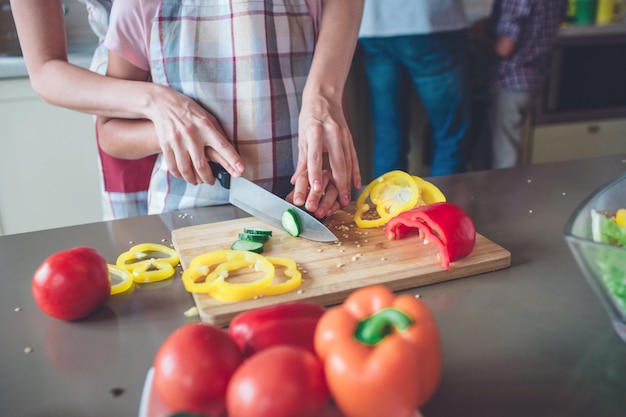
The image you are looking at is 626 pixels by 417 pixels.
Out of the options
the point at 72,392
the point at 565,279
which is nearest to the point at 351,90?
the point at 565,279

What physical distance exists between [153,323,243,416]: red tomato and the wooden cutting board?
0.24m

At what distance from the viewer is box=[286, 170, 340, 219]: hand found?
989 millimetres

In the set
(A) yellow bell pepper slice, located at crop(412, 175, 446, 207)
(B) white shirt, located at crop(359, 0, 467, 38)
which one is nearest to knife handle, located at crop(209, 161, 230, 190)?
(A) yellow bell pepper slice, located at crop(412, 175, 446, 207)

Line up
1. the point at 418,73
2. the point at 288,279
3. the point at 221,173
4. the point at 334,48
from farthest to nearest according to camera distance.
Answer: the point at 418,73 < the point at 334,48 < the point at 221,173 < the point at 288,279

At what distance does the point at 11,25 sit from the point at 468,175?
2091 mm

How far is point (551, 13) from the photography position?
95.7 inches

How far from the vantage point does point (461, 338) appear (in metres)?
0.68

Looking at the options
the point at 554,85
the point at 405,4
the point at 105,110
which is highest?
the point at 405,4

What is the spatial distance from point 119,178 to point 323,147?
21.6 inches

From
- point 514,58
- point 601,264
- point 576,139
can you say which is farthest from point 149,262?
point 576,139

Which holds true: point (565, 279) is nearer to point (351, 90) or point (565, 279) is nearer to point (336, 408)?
point (336, 408)

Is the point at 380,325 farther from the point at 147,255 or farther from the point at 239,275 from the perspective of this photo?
the point at 147,255

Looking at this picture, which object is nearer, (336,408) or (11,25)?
(336,408)

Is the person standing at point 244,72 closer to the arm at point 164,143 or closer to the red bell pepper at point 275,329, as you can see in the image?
the arm at point 164,143
